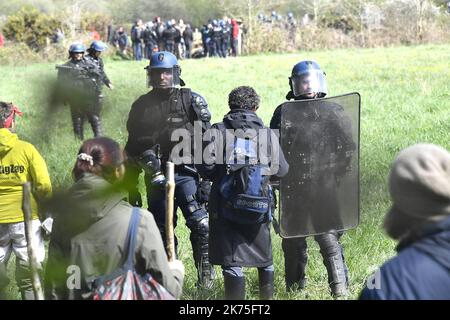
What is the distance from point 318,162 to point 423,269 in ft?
9.59

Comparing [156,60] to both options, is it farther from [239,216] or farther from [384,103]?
[384,103]

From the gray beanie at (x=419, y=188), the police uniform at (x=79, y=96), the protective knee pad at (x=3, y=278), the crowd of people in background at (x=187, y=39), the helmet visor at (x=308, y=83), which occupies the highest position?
the crowd of people in background at (x=187, y=39)

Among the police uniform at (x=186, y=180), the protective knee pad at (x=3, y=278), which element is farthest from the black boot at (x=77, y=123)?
the police uniform at (x=186, y=180)

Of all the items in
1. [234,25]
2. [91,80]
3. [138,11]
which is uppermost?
[234,25]

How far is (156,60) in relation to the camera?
18.4 ft

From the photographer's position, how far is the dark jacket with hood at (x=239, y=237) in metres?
4.54

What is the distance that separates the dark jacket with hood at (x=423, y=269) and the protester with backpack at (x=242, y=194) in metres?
2.17

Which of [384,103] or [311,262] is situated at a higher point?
[384,103]

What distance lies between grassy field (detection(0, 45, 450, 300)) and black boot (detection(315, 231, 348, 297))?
0.08 m

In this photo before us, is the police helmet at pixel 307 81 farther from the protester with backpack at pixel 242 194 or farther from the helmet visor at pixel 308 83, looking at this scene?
the protester with backpack at pixel 242 194

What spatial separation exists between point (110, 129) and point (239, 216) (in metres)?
2.71

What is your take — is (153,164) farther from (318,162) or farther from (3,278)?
(3,278)
